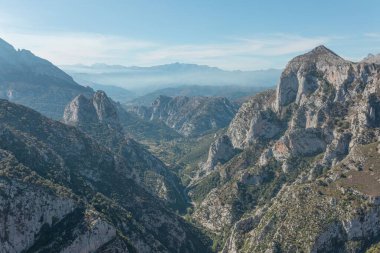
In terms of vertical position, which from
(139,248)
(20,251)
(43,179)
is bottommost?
(139,248)

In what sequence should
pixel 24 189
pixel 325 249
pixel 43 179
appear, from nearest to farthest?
pixel 24 189 < pixel 43 179 < pixel 325 249

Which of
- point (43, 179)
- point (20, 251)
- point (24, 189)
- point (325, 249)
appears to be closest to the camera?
point (20, 251)

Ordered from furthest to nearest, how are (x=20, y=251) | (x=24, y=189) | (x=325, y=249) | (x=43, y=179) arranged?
1. (x=325, y=249)
2. (x=43, y=179)
3. (x=24, y=189)
4. (x=20, y=251)

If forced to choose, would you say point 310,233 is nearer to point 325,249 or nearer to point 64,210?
point 325,249

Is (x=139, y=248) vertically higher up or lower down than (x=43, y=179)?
lower down

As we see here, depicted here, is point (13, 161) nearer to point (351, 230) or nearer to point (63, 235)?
point (63, 235)

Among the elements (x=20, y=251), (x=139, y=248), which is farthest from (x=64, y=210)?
(x=139, y=248)

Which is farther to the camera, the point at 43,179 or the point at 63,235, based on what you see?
the point at 43,179

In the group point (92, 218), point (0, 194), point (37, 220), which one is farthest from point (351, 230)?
point (0, 194)

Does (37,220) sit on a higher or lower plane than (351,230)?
higher
